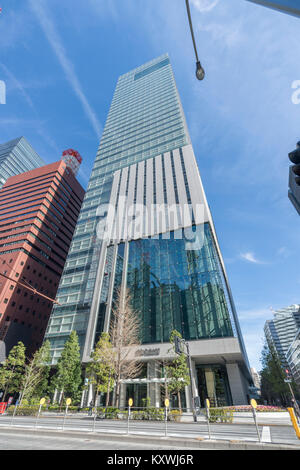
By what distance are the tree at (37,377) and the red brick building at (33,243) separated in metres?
11.8

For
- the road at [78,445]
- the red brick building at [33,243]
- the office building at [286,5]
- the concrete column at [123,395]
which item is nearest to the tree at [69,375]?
the concrete column at [123,395]

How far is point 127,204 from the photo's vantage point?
50000 mm

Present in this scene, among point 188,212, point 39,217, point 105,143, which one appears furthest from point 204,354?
point 105,143

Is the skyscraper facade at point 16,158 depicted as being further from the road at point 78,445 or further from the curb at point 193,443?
the curb at point 193,443

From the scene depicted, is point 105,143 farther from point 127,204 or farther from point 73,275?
point 73,275

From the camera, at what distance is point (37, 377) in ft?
105

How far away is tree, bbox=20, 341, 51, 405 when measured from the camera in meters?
30.2

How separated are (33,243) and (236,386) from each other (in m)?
59.7

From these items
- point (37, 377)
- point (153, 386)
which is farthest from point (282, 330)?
point (37, 377)

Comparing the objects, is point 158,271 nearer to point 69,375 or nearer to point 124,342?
point 124,342

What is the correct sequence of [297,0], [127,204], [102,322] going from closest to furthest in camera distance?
[297,0] → [102,322] → [127,204]

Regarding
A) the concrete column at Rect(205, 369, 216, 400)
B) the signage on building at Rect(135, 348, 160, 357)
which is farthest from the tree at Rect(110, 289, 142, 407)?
the concrete column at Rect(205, 369, 216, 400)
